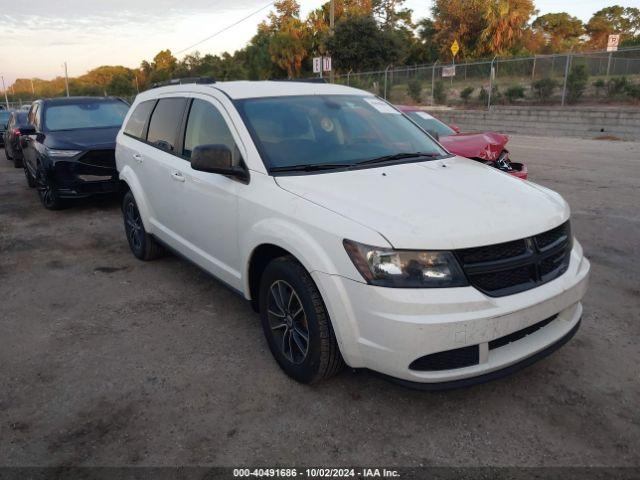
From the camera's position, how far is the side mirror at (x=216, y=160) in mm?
3262

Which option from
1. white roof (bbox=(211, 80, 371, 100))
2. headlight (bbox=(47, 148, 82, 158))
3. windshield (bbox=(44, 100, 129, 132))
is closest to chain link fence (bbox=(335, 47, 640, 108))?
windshield (bbox=(44, 100, 129, 132))

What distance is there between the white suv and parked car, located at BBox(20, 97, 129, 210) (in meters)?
3.93

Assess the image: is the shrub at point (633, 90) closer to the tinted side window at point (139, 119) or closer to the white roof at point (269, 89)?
the white roof at point (269, 89)

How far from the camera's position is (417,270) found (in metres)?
2.51

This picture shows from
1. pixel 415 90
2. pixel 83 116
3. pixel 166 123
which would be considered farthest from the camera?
pixel 415 90

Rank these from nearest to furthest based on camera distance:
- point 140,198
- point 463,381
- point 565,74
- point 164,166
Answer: point 463,381
point 164,166
point 140,198
point 565,74

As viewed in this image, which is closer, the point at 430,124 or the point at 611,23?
the point at 430,124

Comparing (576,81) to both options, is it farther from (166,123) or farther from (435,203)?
(435,203)

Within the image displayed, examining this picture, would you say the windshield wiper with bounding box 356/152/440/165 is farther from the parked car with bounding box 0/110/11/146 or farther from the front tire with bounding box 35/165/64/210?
the parked car with bounding box 0/110/11/146

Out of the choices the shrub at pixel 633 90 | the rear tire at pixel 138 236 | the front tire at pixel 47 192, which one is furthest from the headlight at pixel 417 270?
the shrub at pixel 633 90

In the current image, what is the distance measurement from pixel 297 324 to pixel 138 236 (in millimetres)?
3045

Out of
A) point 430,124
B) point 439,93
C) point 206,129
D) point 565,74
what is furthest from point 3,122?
point 565,74

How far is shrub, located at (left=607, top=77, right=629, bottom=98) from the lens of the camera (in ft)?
62.2

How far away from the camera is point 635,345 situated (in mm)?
3518
